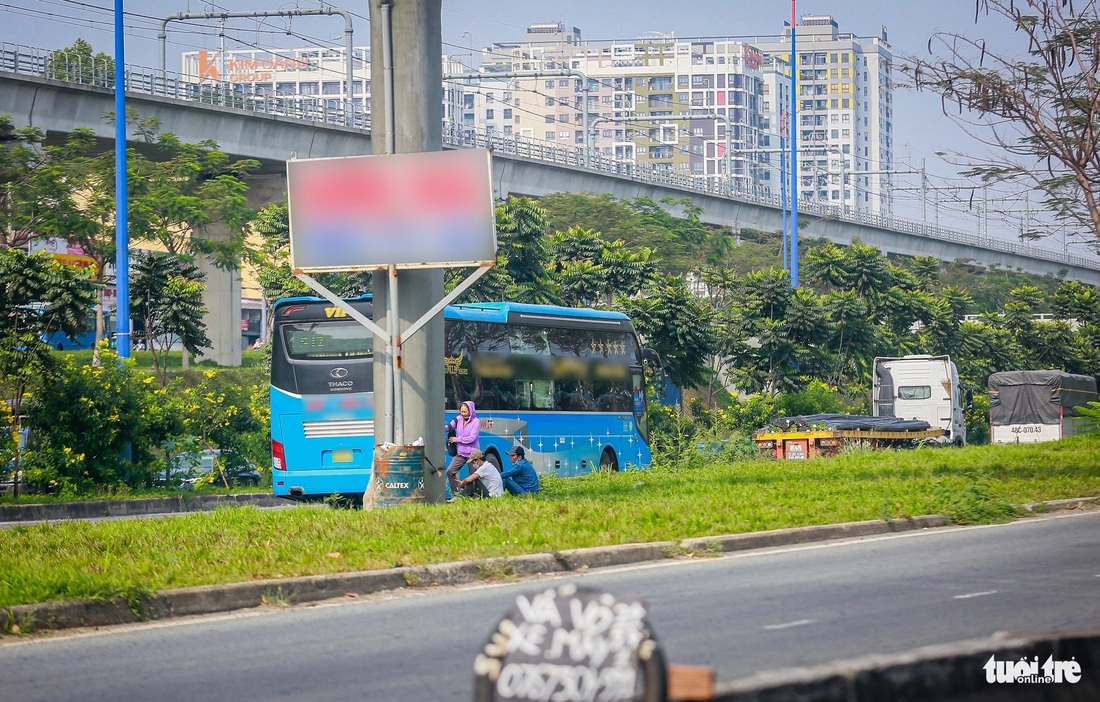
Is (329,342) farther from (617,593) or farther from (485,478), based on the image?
(617,593)

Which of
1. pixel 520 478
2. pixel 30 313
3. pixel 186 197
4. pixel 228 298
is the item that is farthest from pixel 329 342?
pixel 228 298

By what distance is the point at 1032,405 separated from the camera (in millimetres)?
47438

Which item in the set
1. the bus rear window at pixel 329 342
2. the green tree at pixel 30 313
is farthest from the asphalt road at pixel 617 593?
the green tree at pixel 30 313

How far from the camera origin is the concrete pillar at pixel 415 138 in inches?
604

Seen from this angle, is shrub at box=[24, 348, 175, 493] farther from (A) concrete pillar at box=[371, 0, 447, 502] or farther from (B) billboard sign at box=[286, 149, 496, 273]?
(A) concrete pillar at box=[371, 0, 447, 502]

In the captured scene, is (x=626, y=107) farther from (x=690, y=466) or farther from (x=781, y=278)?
(x=690, y=466)

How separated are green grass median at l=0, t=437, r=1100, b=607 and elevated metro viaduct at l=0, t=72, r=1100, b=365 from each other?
239 inches

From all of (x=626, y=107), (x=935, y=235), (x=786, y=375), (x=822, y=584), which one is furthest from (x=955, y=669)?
(x=626, y=107)

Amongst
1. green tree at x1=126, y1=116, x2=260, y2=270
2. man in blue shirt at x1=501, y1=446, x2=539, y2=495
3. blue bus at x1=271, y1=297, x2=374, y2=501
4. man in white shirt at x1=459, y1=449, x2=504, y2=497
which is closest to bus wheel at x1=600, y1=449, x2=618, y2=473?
blue bus at x1=271, y1=297, x2=374, y2=501

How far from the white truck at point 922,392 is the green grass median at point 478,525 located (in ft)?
77.4

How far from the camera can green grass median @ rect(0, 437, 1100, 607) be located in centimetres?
995

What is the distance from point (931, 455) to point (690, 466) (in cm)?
460

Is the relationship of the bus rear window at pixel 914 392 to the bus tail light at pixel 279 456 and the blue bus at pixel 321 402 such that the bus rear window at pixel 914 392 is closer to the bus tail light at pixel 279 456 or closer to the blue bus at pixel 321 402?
the blue bus at pixel 321 402

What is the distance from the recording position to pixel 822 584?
32.3 ft
